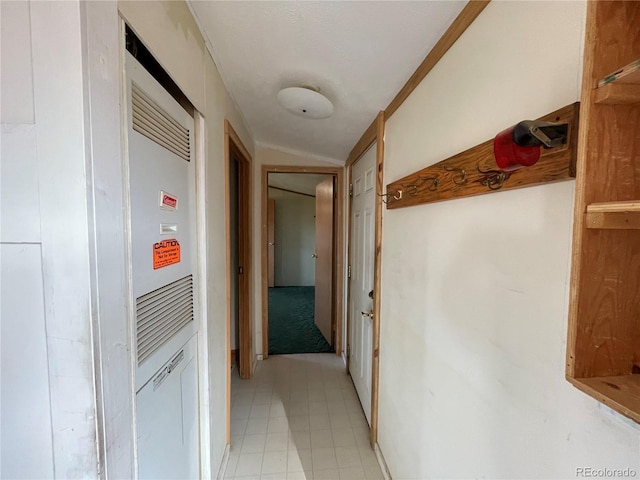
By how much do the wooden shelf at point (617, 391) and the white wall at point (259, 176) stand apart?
8.47 feet

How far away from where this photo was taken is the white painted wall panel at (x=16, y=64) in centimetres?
50

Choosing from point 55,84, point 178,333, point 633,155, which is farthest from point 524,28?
point 178,333

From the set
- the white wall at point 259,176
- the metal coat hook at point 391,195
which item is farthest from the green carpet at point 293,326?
the metal coat hook at point 391,195

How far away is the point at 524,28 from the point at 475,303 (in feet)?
2.33

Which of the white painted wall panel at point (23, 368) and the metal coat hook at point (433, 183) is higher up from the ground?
the metal coat hook at point (433, 183)

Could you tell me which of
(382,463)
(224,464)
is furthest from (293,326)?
(382,463)

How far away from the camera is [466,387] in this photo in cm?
82

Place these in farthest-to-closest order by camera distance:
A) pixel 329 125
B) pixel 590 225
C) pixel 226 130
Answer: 1. pixel 329 125
2. pixel 226 130
3. pixel 590 225

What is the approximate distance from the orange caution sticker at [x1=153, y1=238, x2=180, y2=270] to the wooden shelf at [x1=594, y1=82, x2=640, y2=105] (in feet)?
3.57

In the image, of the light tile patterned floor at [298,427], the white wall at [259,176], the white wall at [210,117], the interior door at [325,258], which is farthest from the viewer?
the interior door at [325,258]

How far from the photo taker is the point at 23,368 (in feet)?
1.74

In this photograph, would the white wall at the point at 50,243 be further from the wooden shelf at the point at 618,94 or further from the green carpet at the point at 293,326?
the green carpet at the point at 293,326

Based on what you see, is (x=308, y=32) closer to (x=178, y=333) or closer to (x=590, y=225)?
(x=590, y=225)

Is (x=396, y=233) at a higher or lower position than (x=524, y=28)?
lower
